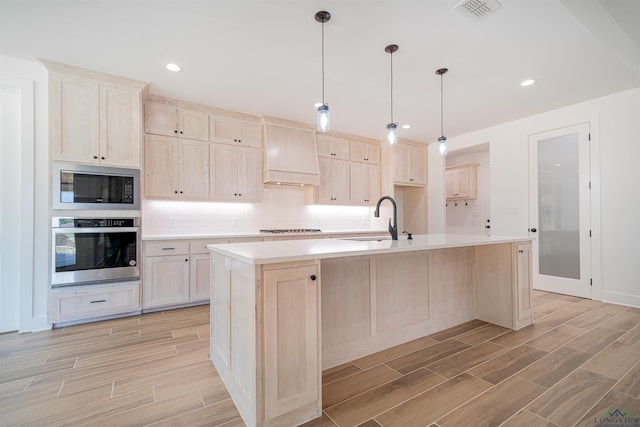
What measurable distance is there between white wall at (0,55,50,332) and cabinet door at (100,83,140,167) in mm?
479

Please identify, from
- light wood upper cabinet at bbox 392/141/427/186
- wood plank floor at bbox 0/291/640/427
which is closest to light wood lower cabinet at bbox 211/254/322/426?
wood plank floor at bbox 0/291/640/427

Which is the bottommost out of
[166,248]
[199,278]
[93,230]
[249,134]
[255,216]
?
[199,278]

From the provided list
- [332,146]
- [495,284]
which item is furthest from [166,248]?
[495,284]

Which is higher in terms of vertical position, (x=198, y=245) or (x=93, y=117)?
(x=93, y=117)

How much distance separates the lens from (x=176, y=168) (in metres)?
3.77

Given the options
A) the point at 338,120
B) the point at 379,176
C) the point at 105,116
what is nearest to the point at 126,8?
the point at 105,116

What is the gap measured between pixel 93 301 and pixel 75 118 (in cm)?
190

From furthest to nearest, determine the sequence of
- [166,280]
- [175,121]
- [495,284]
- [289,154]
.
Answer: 1. [289,154]
2. [175,121]
3. [166,280]
4. [495,284]

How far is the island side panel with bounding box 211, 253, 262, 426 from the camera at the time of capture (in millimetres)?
1433

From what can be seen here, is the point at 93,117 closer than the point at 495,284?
No

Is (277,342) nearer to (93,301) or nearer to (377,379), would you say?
(377,379)

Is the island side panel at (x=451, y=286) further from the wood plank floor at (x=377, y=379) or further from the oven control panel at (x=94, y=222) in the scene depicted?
the oven control panel at (x=94, y=222)

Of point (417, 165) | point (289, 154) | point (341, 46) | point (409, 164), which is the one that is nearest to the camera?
point (341, 46)

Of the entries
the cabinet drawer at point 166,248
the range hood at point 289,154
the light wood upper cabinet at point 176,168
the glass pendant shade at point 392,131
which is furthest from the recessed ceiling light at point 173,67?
the glass pendant shade at point 392,131
